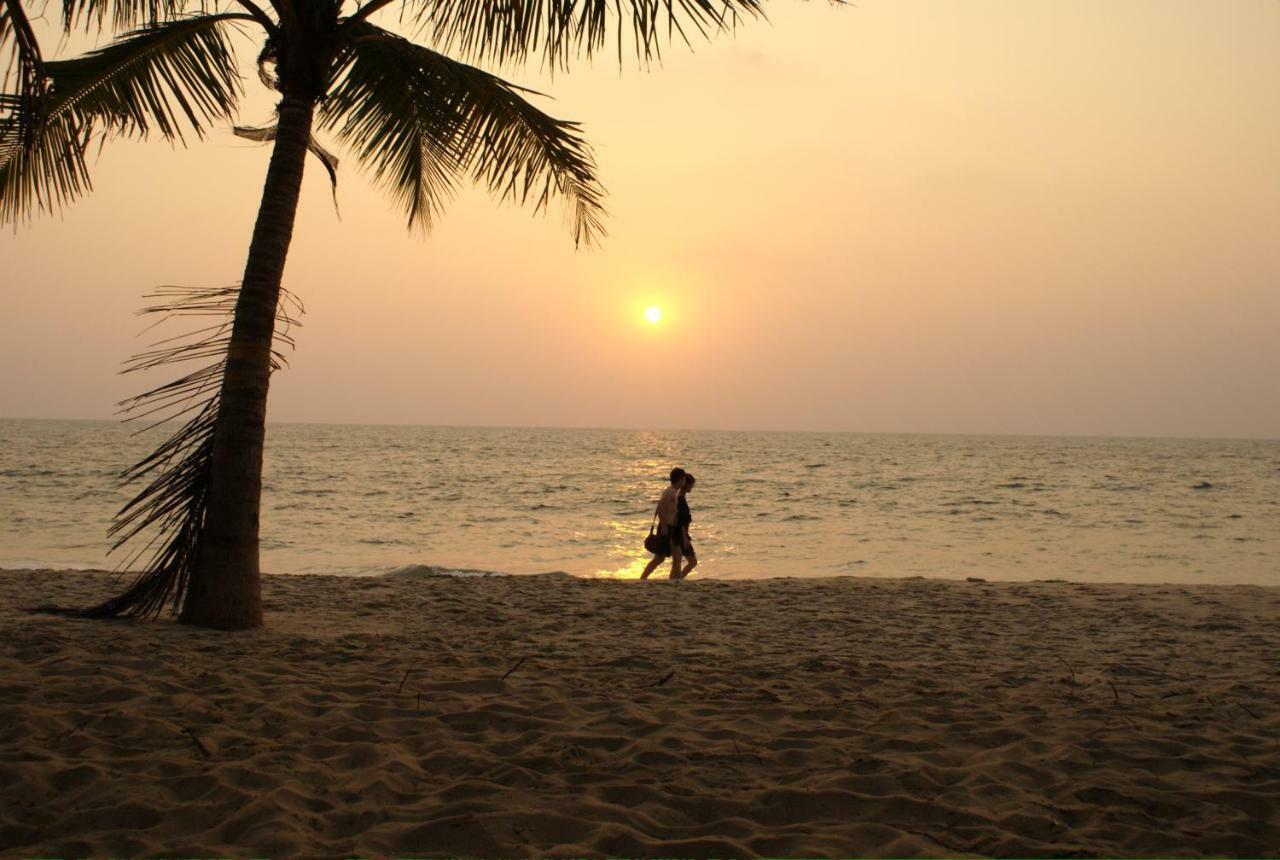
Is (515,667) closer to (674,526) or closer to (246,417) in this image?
(246,417)

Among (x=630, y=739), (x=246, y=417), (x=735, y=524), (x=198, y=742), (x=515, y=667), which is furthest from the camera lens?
(x=735, y=524)

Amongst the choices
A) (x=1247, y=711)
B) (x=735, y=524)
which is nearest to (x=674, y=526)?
(x=1247, y=711)

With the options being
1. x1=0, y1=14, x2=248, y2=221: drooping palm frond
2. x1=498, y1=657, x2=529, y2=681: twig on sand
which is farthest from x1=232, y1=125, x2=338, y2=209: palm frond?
x1=498, y1=657, x2=529, y2=681: twig on sand

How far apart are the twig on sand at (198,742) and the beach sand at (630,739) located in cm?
2

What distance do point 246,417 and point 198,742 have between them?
2889 mm

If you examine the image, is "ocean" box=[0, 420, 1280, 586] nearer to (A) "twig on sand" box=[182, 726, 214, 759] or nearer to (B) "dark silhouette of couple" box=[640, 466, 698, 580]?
(B) "dark silhouette of couple" box=[640, 466, 698, 580]

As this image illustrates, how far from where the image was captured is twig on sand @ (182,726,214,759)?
12.6ft

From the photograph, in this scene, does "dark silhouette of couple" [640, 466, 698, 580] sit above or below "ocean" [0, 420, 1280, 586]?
above

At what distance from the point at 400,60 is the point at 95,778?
531 centimetres

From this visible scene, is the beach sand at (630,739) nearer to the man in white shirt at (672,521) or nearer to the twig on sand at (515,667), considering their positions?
the twig on sand at (515,667)

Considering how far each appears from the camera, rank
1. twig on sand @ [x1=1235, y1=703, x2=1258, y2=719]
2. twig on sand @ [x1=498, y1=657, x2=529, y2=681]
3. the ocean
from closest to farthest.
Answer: twig on sand @ [x1=1235, y1=703, x2=1258, y2=719]
twig on sand @ [x1=498, y1=657, x2=529, y2=681]
the ocean

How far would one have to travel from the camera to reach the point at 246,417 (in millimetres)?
6324

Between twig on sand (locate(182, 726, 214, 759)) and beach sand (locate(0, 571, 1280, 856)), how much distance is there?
0.07ft

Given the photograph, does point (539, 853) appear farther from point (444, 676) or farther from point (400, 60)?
point (400, 60)
